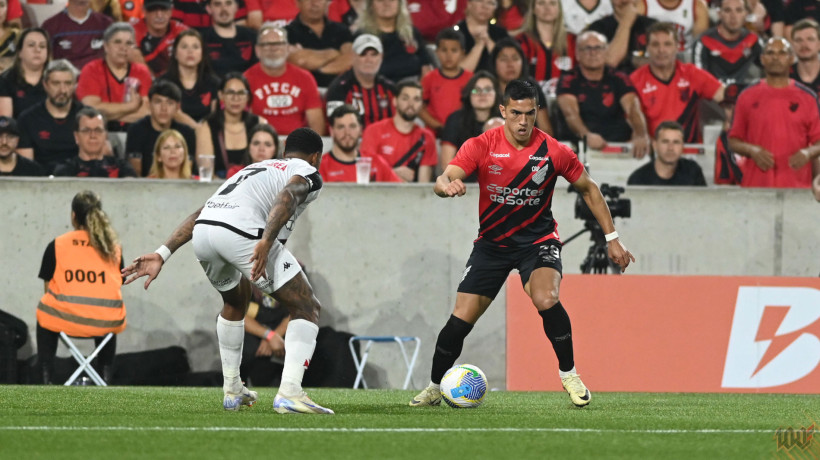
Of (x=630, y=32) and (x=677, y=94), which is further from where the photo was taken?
(x=630, y=32)

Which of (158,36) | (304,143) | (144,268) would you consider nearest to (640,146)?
(158,36)

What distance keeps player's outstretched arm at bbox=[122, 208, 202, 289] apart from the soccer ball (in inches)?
84.4

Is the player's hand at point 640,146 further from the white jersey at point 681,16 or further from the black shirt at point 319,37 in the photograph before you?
the black shirt at point 319,37

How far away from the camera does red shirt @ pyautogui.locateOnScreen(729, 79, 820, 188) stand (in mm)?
14562

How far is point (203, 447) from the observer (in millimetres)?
6223

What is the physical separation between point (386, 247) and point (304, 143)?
6.02 metres

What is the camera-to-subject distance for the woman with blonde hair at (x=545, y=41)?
16453 millimetres

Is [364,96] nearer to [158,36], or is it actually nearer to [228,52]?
[228,52]

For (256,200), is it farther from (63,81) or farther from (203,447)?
(63,81)

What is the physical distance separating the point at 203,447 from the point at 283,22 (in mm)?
11344

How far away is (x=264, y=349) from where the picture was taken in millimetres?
13266

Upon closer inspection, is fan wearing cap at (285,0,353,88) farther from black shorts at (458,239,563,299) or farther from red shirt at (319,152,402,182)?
black shorts at (458,239,563,299)

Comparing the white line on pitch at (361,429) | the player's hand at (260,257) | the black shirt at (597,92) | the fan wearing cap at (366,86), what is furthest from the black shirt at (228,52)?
the white line on pitch at (361,429)

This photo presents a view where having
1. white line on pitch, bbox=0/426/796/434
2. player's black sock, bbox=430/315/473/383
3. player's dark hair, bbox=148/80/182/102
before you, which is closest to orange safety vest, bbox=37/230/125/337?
player's dark hair, bbox=148/80/182/102
